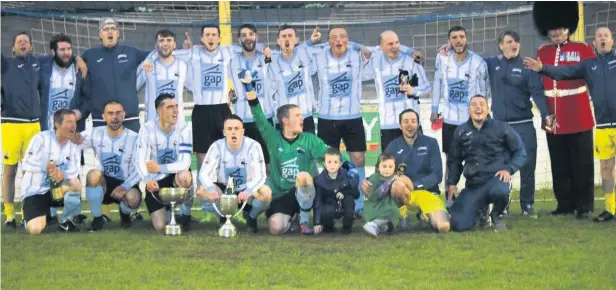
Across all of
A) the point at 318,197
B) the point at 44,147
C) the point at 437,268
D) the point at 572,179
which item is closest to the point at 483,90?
the point at 572,179

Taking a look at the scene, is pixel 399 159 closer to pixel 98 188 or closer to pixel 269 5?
pixel 98 188

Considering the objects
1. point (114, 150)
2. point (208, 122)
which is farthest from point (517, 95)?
point (114, 150)

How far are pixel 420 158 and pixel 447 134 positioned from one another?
937 millimetres

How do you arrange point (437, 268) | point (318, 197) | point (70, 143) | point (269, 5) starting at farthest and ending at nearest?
point (269, 5) < point (70, 143) < point (318, 197) < point (437, 268)

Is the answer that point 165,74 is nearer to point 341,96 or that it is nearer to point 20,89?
point 20,89

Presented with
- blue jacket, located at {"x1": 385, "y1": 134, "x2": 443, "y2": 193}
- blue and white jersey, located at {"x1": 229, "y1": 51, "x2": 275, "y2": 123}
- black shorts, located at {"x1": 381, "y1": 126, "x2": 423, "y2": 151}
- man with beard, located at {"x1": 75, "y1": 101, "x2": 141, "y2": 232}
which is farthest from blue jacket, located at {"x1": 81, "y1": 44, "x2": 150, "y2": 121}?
blue jacket, located at {"x1": 385, "y1": 134, "x2": 443, "y2": 193}

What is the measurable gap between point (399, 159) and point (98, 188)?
242 cm

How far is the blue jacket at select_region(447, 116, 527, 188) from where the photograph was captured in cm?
890

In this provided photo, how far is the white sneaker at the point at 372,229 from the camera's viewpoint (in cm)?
849

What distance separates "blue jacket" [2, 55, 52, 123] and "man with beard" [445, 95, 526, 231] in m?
3.64

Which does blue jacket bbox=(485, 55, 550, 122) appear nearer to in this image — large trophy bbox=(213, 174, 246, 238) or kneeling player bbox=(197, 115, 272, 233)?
kneeling player bbox=(197, 115, 272, 233)

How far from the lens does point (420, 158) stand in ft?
29.6

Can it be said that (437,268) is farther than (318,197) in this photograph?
No

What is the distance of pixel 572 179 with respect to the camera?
9812 mm
